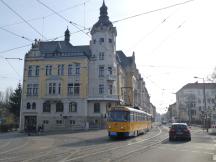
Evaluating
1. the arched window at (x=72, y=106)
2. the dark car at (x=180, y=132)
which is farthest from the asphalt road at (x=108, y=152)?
the arched window at (x=72, y=106)

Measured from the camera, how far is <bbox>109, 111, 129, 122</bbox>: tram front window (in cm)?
2938

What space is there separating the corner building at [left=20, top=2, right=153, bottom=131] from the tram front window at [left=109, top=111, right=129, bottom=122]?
1105 inches

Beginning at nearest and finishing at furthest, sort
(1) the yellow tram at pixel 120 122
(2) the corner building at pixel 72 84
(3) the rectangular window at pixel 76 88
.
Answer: (1) the yellow tram at pixel 120 122
(2) the corner building at pixel 72 84
(3) the rectangular window at pixel 76 88

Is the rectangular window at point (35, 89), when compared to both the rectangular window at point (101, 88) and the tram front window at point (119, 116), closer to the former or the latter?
the rectangular window at point (101, 88)


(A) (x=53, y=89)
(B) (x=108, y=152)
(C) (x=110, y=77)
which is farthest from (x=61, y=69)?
(B) (x=108, y=152)

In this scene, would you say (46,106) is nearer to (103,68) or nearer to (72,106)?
(72,106)

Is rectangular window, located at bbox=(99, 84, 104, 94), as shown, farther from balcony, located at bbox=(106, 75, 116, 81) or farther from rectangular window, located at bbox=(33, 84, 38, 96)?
rectangular window, located at bbox=(33, 84, 38, 96)

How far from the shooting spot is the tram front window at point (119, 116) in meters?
29.4

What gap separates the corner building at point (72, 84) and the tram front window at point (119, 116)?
28.1m

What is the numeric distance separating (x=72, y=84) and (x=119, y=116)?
31.9 metres

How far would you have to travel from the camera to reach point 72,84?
60375 mm

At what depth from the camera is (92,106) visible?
196 feet

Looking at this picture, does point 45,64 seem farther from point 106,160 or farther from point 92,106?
point 106,160

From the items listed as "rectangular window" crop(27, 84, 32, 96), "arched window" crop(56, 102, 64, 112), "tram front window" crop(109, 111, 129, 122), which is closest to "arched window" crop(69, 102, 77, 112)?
"arched window" crop(56, 102, 64, 112)
